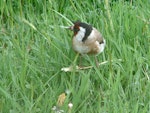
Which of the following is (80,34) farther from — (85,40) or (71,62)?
(71,62)

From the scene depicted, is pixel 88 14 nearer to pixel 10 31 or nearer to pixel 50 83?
pixel 10 31

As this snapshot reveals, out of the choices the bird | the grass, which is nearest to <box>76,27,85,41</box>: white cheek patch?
the bird

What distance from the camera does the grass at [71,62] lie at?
2.60 m

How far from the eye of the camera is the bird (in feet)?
9.25

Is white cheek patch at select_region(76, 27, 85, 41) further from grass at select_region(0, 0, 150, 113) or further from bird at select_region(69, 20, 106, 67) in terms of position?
grass at select_region(0, 0, 150, 113)

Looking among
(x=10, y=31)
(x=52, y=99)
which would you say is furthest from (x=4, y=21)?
(x=52, y=99)

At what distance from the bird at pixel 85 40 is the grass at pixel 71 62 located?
90 millimetres

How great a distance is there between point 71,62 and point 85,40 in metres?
0.18

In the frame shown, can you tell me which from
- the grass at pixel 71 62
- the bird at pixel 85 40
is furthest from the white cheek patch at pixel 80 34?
the grass at pixel 71 62

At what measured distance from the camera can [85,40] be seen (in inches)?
111

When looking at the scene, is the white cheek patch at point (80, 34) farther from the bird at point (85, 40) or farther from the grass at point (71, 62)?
the grass at point (71, 62)

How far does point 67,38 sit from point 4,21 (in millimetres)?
695

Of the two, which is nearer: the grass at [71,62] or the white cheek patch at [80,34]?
the grass at [71,62]

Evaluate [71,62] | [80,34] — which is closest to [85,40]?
[80,34]
